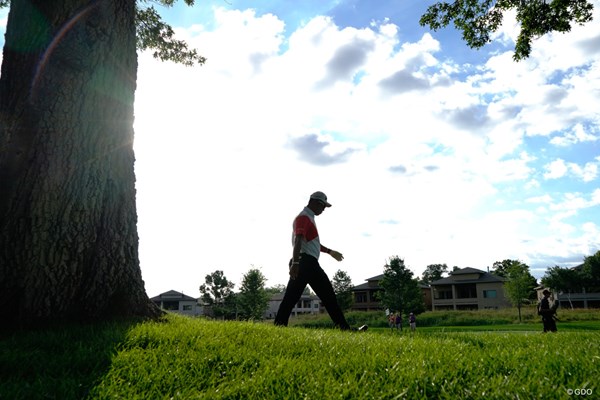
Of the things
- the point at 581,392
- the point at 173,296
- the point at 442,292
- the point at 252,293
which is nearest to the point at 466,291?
the point at 442,292

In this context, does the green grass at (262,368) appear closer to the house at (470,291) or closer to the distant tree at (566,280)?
the house at (470,291)

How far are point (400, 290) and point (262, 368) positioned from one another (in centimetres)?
5016

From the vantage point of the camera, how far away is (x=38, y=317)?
438 cm

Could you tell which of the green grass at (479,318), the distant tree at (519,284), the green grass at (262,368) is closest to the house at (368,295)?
the distant tree at (519,284)

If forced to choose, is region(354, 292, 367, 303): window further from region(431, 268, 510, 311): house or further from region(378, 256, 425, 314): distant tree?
region(378, 256, 425, 314): distant tree

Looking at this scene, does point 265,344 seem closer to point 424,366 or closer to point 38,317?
point 424,366

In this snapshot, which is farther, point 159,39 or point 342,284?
point 342,284

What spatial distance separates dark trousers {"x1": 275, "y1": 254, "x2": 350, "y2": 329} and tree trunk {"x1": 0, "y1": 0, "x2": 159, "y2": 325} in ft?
7.13

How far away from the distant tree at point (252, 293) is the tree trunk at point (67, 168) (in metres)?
53.7

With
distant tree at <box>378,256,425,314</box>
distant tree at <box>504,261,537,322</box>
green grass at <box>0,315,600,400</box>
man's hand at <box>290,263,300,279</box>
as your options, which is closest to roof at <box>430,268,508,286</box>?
distant tree at <box>504,261,537,322</box>

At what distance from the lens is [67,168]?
4.74 meters

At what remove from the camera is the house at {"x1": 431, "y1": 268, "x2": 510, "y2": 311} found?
69438mm

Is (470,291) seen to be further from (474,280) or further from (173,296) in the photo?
(173,296)

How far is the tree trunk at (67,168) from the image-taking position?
4.45 meters
